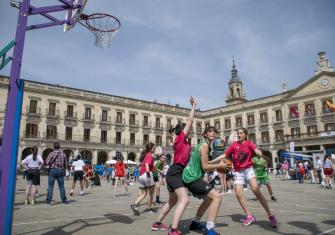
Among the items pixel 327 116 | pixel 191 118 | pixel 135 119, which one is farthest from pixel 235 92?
pixel 191 118

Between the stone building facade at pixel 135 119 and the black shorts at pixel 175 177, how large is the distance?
3278 centimetres

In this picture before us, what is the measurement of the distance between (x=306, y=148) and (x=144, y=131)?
2408cm

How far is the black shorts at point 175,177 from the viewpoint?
4340mm

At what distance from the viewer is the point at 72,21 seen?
4691mm

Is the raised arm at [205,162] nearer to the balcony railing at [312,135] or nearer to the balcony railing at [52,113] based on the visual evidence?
the balcony railing at [52,113]

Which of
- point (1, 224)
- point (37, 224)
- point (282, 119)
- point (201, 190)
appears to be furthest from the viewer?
point (282, 119)

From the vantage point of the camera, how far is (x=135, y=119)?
44.4 m

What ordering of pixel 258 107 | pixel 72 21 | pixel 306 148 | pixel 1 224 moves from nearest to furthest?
pixel 1 224 → pixel 72 21 → pixel 306 148 → pixel 258 107

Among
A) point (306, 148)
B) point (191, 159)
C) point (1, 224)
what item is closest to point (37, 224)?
point (1, 224)

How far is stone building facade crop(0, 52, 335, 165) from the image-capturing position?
3522cm

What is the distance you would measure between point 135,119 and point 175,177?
132ft

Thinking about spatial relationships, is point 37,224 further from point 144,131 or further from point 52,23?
point 144,131

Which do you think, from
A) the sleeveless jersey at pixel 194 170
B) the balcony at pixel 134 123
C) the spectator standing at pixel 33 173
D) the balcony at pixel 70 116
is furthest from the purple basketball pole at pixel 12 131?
the balcony at pixel 134 123

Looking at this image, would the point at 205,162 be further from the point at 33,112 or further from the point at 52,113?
the point at 52,113
